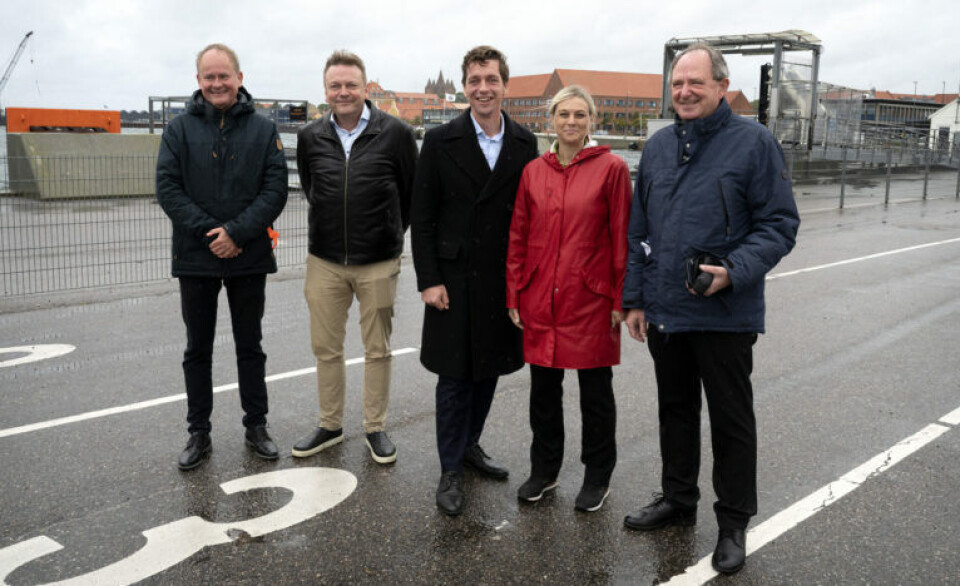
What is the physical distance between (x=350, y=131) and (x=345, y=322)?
1063mm

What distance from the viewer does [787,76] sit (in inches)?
1013

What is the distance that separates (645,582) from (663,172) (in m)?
1.70

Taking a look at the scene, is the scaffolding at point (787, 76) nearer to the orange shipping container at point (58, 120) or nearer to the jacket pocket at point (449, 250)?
the orange shipping container at point (58, 120)

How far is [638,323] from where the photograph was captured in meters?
3.75

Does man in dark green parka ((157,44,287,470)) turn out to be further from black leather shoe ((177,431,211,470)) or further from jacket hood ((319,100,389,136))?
jacket hood ((319,100,389,136))

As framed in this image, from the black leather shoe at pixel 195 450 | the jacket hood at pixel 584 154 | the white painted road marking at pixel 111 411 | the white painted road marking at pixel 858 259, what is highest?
the jacket hood at pixel 584 154

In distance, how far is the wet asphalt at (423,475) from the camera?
137 inches

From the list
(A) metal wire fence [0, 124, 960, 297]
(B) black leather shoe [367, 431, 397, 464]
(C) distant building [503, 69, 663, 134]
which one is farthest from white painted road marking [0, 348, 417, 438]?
(C) distant building [503, 69, 663, 134]

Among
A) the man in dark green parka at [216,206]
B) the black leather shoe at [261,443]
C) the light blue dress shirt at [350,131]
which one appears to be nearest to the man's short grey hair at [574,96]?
Result: the light blue dress shirt at [350,131]

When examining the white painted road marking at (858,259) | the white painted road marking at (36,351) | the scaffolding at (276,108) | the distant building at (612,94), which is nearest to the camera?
the white painted road marking at (36,351)

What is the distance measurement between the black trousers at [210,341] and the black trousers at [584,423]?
1.63 meters

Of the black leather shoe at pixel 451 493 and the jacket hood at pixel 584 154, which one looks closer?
the jacket hood at pixel 584 154

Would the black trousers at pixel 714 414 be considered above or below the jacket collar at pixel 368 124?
below

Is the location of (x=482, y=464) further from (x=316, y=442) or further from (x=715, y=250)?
(x=715, y=250)
